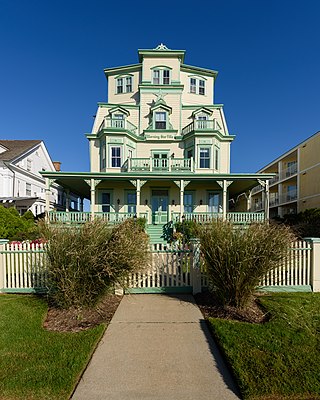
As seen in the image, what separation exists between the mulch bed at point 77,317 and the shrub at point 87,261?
0.15 m

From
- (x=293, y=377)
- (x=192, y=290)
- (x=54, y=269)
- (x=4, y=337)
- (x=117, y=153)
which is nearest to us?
(x=293, y=377)

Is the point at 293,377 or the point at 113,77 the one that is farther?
the point at 113,77

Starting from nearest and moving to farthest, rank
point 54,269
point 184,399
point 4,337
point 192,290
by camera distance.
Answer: point 184,399, point 4,337, point 54,269, point 192,290

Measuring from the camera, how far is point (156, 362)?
3.12 m

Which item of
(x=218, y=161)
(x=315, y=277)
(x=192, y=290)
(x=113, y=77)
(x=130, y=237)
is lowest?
(x=192, y=290)

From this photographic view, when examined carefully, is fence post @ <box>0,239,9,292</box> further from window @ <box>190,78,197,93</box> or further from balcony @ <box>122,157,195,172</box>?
window @ <box>190,78,197,93</box>

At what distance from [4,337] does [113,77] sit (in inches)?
875

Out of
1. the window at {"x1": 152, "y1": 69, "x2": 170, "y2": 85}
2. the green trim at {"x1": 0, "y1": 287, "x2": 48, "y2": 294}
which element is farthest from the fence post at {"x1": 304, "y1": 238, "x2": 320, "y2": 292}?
the window at {"x1": 152, "y1": 69, "x2": 170, "y2": 85}

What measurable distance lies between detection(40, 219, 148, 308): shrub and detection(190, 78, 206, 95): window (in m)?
19.7

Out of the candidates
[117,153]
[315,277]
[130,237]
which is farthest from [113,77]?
[315,277]

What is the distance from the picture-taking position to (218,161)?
18.5 meters

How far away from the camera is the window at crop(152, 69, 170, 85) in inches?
774

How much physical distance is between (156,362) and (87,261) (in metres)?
2.20

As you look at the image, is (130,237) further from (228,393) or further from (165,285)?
(228,393)
